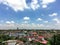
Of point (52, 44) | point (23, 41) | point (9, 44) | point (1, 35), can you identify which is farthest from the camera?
point (1, 35)

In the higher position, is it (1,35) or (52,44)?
(1,35)

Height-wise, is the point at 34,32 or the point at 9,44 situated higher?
the point at 34,32

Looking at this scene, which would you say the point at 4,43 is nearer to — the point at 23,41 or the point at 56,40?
the point at 23,41

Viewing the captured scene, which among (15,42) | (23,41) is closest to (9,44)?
(15,42)

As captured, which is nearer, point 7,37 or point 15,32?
point 7,37

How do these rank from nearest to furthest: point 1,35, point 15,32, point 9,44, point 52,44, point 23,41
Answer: point 52,44
point 9,44
point 23,41
point 1,35
point 15,32

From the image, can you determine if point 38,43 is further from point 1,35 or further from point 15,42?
point 1,35

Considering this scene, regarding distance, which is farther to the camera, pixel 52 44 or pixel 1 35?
pixel 1 35

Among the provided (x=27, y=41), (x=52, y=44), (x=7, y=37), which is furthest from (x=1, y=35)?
(x=52, y=44)

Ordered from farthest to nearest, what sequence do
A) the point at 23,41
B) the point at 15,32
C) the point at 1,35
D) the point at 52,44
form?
the point at 15,32, the point at 1,35, the point at 23,41, the point at 52,44
